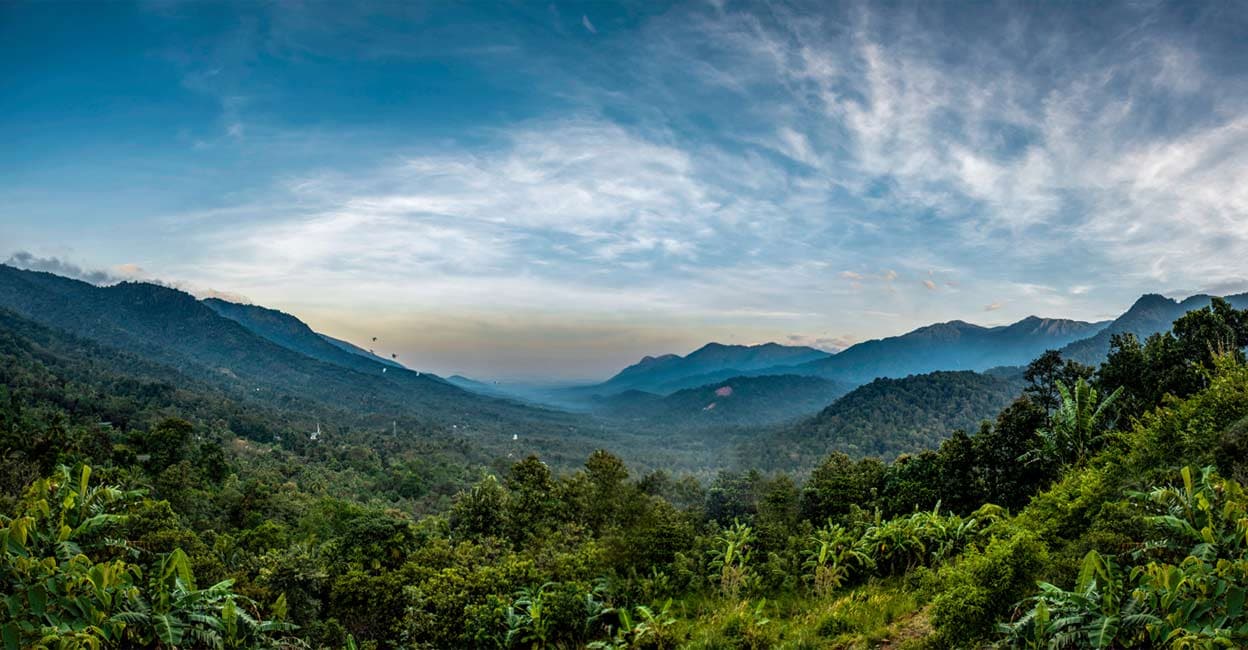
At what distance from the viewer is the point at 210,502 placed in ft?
112

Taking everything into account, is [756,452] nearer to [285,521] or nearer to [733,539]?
[285,521]

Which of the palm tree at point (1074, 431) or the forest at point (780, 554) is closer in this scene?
the forest at point (780, 554)

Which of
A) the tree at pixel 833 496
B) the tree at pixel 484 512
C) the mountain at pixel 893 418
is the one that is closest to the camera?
the tree at pixel 833 496

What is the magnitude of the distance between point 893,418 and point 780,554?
276 ft

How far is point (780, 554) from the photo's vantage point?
1220 centimetres

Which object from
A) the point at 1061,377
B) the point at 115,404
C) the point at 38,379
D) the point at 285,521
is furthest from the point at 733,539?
the point at 38,379

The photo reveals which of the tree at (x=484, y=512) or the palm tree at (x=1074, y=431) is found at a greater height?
the palm tree at (x=1074, y=431)

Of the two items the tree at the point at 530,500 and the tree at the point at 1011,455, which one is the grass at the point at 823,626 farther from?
the tree at the point at 530,500

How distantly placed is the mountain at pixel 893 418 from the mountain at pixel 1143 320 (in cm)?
3405

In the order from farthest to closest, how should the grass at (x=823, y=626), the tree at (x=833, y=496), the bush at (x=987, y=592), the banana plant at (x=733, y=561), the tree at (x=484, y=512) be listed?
1. the tree at (x=484, y=512)
2. the tree at (x=833, y=496)
3. the banana plant at (x=733, y=561)
4. the grass at (x=823, y=626)
5. the bush at (x=987, y=592)

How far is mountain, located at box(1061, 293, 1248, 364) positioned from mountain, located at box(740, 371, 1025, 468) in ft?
112

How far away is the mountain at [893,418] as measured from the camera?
79.2 meters

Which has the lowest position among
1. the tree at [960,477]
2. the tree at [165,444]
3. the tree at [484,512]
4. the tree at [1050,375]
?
the tree at [165,444]

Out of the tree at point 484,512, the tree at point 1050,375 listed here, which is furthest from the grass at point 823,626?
the tree at point 1050,375
